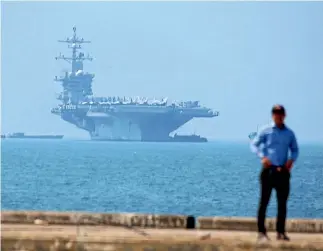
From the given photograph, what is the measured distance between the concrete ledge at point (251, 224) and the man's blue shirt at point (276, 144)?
1.16 meters

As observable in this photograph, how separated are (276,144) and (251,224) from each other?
4.31ft

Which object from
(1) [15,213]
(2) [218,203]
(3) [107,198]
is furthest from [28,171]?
(1) [15,213]

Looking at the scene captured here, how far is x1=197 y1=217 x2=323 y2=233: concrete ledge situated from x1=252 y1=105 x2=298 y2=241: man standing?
3.22ft

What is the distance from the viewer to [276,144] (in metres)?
8.43

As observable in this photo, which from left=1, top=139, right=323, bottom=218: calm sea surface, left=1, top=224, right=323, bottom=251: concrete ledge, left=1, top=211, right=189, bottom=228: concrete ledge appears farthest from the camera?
left=1, top=139, right=323, bottom=218: calm sea surface

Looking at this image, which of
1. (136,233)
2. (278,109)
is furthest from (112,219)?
(278,109)

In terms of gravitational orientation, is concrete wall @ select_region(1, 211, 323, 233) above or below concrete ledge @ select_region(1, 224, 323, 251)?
above

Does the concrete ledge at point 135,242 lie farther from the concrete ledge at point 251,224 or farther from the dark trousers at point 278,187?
the concrete ledge at point 251,224

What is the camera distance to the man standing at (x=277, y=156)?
8422mm

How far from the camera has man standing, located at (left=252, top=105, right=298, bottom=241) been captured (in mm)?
8422

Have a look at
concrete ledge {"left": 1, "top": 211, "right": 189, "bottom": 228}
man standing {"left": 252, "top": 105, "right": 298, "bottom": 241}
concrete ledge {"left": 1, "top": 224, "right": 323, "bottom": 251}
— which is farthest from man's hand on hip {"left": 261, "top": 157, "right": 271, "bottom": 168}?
concrete ledge {"left": 1, "top": 211, "right": 189, "bottom": 228}

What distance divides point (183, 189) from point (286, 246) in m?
49.4

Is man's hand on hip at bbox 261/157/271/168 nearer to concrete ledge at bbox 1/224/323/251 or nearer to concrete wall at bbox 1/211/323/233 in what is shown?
concrete ledge at bbox 1/224/323/251

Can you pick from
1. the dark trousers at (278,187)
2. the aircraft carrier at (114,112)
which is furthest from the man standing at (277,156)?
the aircraft carrier at (114,112)
